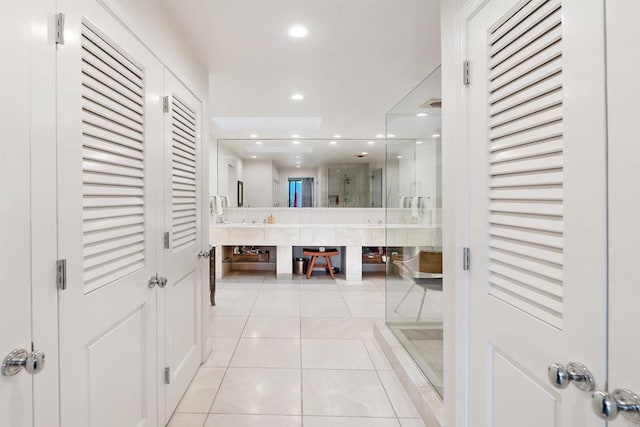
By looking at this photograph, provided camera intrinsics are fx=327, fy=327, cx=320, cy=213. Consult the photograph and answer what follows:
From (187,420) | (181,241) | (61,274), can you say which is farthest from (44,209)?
(187,420)

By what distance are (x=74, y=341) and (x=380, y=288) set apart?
3998 millimetres

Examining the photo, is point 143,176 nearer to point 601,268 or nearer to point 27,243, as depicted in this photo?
point 27,243

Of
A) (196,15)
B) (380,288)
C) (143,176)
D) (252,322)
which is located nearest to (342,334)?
(252,322)

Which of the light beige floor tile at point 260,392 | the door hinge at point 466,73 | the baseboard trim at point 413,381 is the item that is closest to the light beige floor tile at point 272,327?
the light beige floor tile at point 260,392

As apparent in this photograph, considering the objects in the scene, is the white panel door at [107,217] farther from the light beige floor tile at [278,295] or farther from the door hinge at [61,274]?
the light beige floor tile at [278,295]

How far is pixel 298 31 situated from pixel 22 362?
206 centimetres

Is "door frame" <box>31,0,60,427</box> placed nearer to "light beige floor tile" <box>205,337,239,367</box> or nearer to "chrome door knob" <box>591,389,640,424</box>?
"chrome door knob" <box>591,389,640,424</box>

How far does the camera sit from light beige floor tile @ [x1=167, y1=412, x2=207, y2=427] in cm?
178

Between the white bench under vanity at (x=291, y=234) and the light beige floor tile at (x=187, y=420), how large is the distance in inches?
113

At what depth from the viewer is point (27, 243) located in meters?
0.85

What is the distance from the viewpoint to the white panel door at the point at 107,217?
3.37 feet

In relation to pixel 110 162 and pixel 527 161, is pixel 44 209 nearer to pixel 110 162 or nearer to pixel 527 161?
pixel 110 162

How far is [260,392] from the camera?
6.83 ft

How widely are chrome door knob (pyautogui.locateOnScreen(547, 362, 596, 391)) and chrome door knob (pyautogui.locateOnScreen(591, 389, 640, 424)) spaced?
0.11ft
